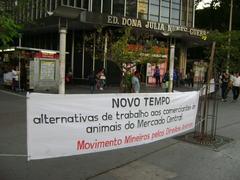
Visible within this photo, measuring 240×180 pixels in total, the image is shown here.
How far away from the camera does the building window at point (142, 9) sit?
3183 cm

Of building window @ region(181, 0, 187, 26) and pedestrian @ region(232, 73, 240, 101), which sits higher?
building window @ region(181, 0, 187, 26)

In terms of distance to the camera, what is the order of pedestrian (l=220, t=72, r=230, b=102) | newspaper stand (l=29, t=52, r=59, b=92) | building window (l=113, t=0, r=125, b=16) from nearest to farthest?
pedestrian (l=220, t=72, r=230, b=102), newspaper stand (l=29, t=52, r=59, b=92), building window (l=113, t=0, r=125, b=16)

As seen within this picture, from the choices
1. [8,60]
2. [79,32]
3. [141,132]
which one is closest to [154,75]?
[79,32]

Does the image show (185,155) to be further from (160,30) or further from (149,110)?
(160,30)

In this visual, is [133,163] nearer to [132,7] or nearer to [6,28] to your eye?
[6,28]

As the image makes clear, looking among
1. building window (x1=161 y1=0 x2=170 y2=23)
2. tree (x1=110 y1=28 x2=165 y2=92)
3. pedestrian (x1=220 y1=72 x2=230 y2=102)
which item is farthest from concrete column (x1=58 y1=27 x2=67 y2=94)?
building window (x1=161 y1=0 x2=170 y2=23)

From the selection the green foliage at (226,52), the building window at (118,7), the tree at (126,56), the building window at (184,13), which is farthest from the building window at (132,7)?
the tree at (126,56)

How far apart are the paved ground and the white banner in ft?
1.95

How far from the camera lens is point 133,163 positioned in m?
7.44

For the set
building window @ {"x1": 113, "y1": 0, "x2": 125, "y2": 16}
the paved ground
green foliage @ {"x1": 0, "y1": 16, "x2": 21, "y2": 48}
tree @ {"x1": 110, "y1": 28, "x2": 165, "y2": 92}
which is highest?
building window @ {"x1": 113, "y1": 0, "x2": 125, "y2": 16}

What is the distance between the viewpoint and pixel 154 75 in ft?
98.0

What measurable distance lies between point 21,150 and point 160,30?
22.0m

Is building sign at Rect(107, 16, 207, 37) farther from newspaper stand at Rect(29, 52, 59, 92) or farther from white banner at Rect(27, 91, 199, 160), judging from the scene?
white banner at Rect(27, 91, 199, 160)

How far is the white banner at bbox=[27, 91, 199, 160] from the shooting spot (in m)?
5.21
